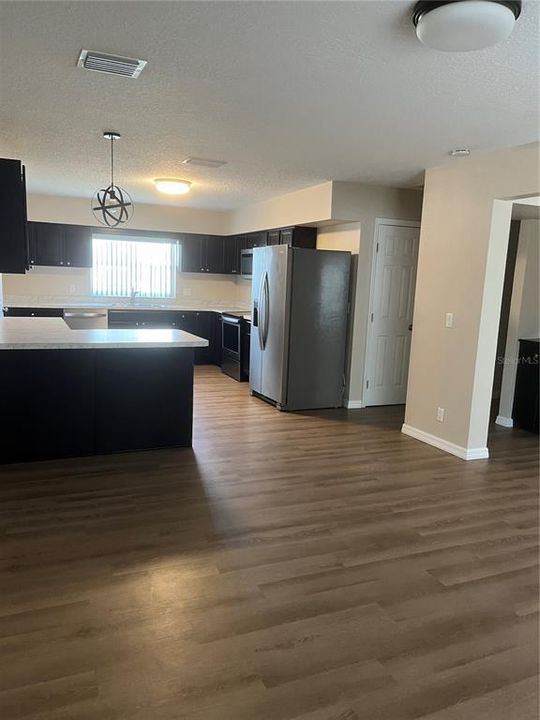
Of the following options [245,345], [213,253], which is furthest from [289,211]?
[213,253]

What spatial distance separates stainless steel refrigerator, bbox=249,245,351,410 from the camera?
554 centimetres

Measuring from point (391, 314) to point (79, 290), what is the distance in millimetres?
4824

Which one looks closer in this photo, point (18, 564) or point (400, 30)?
point (400, 30)

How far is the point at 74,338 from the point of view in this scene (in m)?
3.91

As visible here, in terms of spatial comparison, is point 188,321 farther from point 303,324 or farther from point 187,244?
point 303,324

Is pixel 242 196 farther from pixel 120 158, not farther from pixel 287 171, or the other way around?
pixel 120 158

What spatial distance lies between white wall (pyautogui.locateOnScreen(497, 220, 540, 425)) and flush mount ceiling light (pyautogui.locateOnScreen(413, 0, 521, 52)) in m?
3.74

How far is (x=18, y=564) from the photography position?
2473 mm

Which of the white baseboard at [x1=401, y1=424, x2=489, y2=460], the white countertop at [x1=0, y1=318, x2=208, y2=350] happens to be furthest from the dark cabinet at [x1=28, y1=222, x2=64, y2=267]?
the white baseboard at [x1=401, y1=424, x2=489, y2=460]

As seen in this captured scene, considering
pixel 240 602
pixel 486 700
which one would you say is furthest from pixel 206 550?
pixel 486 700

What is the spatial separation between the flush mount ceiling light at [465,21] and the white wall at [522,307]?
12.3ft

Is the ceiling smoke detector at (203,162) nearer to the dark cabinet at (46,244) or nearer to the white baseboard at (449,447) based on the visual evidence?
the white baseboard at (449,447)

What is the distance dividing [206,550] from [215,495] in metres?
0.70

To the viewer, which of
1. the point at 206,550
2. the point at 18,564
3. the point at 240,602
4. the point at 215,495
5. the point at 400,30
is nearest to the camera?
the point at 400,30
